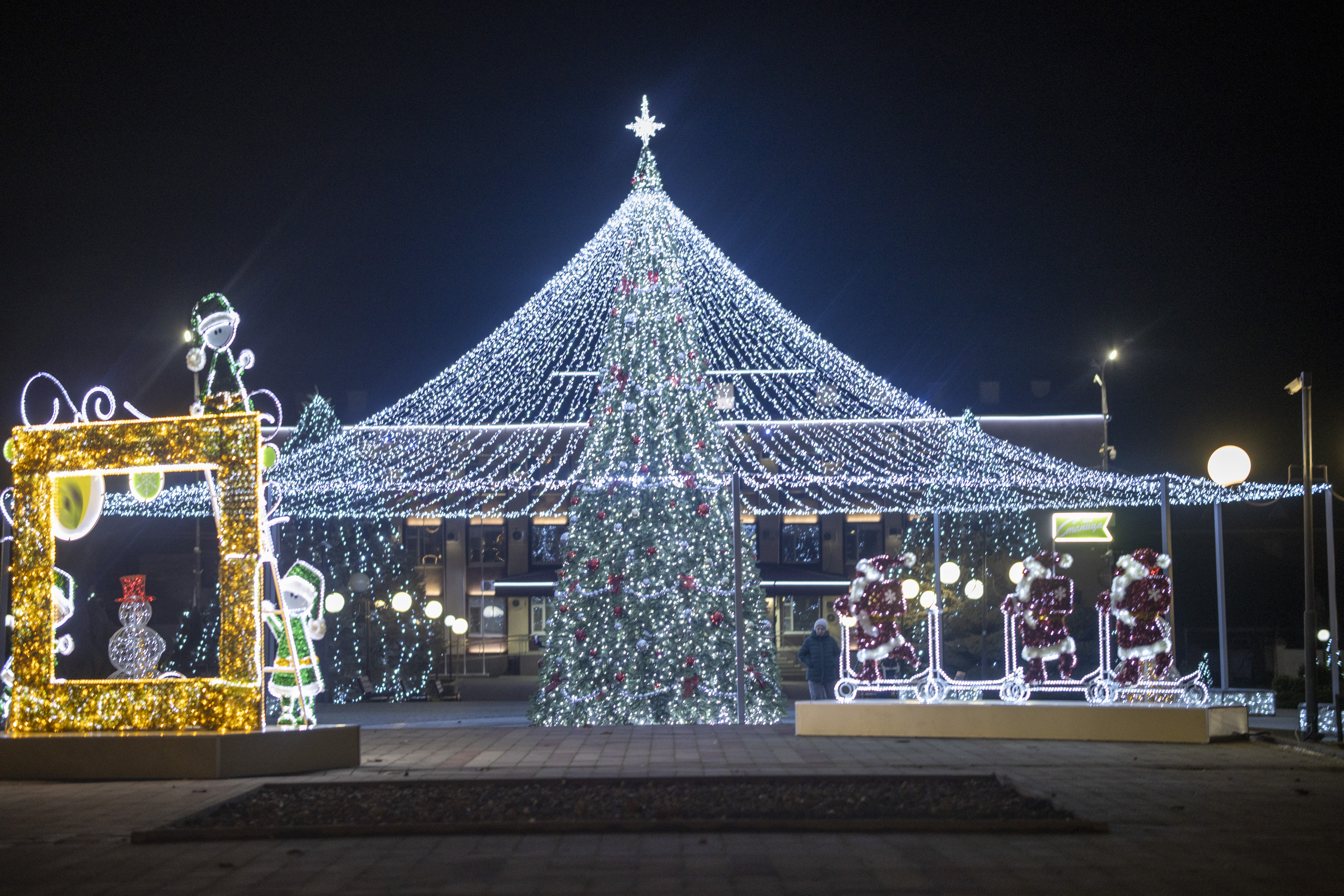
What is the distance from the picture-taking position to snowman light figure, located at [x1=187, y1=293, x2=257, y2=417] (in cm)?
1228

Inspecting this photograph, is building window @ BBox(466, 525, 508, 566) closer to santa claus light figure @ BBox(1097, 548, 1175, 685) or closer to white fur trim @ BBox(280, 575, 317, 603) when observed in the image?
white fur trim @ BBox(280, 575, 317, 603)

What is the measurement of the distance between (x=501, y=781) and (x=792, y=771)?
2.47 meters

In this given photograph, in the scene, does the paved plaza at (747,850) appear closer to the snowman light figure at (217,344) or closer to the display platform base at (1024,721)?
the display platform base at (1024,721)

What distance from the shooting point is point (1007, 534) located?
1208 inches

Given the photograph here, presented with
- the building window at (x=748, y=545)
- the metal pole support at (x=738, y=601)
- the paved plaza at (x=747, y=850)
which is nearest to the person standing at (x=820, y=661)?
the building window at (x=748, y=545)

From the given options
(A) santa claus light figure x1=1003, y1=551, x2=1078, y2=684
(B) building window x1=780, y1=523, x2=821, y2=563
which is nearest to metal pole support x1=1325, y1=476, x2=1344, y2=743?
(A) santa claus light figure x1=1003, y1=551, x2=1078, y2=684

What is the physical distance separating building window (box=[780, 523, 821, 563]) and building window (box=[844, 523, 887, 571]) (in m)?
Result: 0.89

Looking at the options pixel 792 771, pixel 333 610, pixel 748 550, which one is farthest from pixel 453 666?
pixel 792 771

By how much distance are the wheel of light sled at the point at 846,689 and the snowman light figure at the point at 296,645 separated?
19.2ft

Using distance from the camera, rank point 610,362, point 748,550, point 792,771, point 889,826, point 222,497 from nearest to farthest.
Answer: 1. point 889,826
2. point 792,771
3. point 222,497
4. point 610,362
5. point 748,550

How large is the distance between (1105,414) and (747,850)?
72.3 feet

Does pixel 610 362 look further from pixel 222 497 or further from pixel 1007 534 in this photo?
pixel 1007 534

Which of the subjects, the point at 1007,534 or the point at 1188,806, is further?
the point at 1007,534

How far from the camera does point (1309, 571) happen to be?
1438cm
